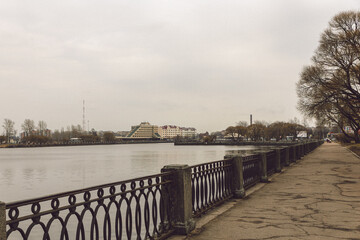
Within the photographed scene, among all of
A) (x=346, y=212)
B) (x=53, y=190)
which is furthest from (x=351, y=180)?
(x=53, y=190)

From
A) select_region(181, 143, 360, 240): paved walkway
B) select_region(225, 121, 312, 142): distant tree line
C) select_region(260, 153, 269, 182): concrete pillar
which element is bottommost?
select_region(181, 143, 360, 240): paved walkway

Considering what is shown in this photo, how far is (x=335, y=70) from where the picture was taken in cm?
3453

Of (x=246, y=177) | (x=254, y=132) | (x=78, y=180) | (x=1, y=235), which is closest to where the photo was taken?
(x=1, y=235)

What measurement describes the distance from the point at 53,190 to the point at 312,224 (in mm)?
21875

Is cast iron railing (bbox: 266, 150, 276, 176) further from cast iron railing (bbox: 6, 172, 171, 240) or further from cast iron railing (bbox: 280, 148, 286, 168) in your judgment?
cast iron railing (bbox: 6, 172, 171, 240)

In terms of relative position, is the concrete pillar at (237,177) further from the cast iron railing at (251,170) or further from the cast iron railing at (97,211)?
the cast iron railing at (97,211)

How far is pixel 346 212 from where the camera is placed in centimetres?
775

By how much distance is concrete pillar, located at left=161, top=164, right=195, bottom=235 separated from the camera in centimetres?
615

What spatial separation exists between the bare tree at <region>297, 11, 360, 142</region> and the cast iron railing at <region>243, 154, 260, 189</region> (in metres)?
23.9

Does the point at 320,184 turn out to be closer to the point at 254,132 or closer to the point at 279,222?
the point at 279,222

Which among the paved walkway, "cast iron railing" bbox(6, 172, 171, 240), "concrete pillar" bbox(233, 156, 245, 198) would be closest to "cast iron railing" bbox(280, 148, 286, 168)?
the paved walkway

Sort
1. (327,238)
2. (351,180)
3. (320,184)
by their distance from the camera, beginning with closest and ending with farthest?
(327,238)
(320,184)
(351,180)

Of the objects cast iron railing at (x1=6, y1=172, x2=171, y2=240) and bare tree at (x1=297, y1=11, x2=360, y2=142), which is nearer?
cast iron railing at (x1=6, y1=172, x2=171, y2=240)

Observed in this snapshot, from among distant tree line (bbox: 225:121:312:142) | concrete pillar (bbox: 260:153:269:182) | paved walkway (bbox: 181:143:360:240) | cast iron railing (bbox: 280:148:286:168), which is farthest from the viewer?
distant tree line (bbox: 225:121:312:142)
